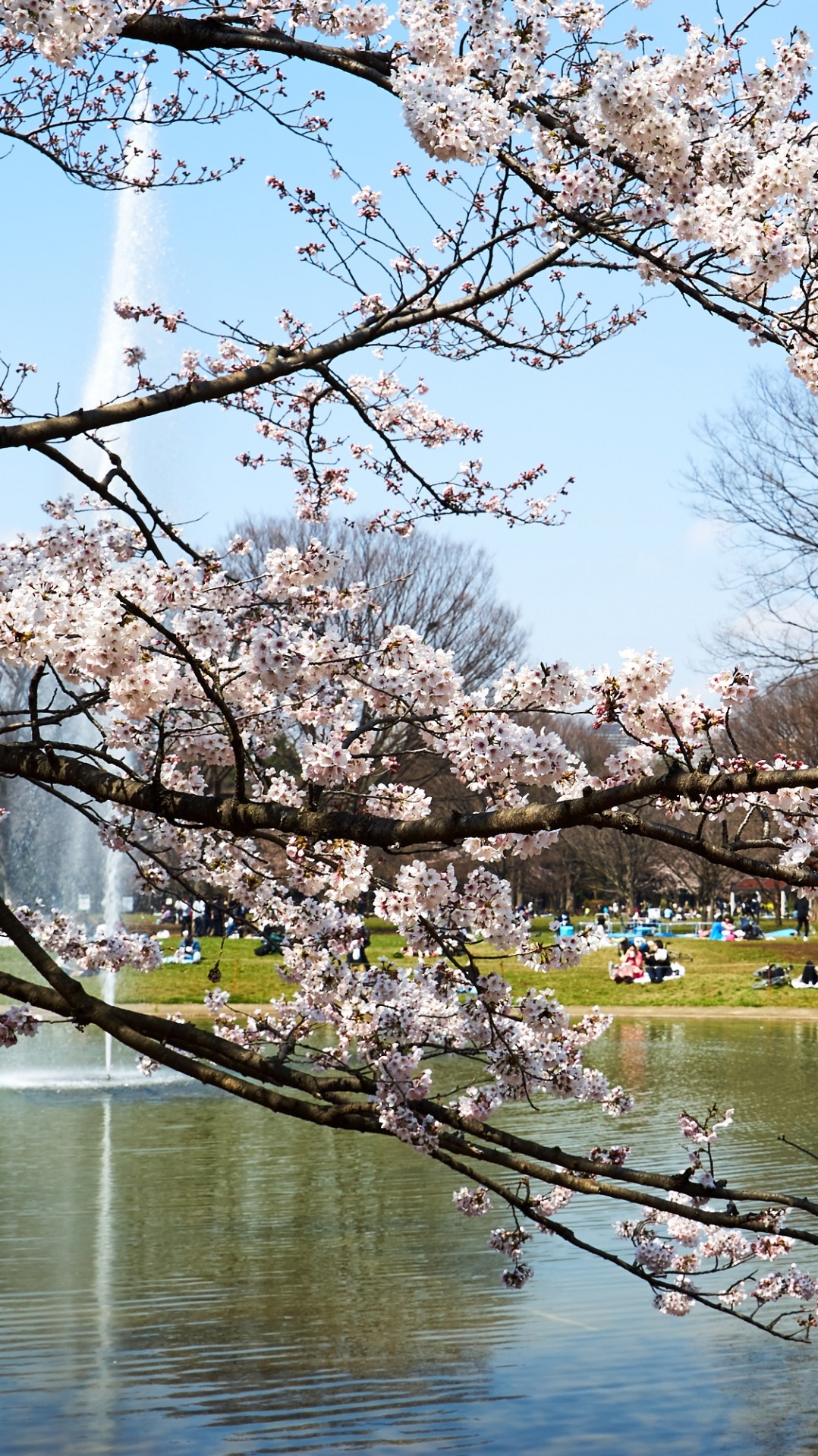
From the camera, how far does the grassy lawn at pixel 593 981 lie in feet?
76.7

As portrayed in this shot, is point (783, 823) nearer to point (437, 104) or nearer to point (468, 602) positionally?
point (437, 104)

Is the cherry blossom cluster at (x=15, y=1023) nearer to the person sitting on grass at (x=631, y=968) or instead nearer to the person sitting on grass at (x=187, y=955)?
the person sitting on grass at (x=187, y=955)

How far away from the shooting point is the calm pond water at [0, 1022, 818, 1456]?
16.8 ft

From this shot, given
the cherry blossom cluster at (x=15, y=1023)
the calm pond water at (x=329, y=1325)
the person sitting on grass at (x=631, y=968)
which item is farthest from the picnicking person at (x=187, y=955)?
the cherry blossom cluster at (x=15, y=1023)

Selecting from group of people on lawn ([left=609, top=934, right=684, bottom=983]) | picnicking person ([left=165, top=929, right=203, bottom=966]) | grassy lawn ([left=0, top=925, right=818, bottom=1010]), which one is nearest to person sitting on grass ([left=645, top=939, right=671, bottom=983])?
group of people on lawn ([left=609, top=934, right=684, bottom=983])

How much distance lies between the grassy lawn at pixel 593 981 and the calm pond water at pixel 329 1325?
10466 mm

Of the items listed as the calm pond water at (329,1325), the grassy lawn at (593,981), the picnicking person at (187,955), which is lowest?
the calm pond water at (329,1325)

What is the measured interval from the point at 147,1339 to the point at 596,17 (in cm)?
538

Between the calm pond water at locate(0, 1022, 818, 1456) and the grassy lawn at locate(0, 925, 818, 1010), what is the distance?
1047 cm

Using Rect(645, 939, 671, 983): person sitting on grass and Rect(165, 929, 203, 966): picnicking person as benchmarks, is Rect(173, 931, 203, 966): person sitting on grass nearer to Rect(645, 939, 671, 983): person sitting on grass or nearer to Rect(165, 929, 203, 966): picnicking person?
Rect(165, 929, 203, 966): picnicking person

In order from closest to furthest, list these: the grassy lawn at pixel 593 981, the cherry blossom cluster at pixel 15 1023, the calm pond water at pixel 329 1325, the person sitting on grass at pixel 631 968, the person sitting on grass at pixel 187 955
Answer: the cherry blossom cluster at pixel 15 1023 → the calm pond water at pixel 329 1325 → the grassy lawn at pixel 593 981 → the person sitting on grass at pixel 187 955 → the person sitting on grass at pixel 631 968

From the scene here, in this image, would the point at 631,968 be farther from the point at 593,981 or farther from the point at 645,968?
the point at 593,981

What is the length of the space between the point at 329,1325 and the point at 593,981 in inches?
869

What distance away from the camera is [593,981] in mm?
27938
